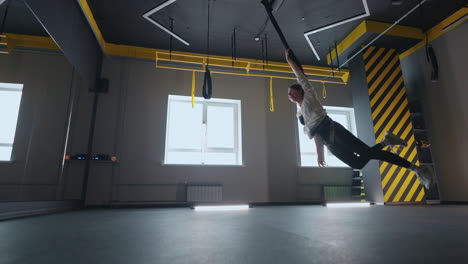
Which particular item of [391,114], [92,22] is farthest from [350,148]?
[92,22]

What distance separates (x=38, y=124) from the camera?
13.9ft

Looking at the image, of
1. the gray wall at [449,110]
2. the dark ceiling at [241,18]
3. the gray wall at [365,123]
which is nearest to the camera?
the dark ceiling at [241,18]

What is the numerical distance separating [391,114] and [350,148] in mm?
3731

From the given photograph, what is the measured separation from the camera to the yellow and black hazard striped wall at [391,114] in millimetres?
5246

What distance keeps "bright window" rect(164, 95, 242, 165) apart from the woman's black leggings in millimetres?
3745

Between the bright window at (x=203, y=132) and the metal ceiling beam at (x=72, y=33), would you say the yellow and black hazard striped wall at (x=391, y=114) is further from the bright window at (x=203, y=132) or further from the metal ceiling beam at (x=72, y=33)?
the metal ceiling beam at (x=72, y=33)

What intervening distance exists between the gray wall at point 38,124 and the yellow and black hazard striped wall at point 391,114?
6.42 meters

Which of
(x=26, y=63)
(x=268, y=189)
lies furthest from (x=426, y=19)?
(x=26, y=63)

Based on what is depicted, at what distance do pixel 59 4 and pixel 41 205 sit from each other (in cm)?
314

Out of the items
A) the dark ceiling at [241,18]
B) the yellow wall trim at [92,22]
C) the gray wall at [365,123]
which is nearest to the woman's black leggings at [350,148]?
the gray wall at [365,123]

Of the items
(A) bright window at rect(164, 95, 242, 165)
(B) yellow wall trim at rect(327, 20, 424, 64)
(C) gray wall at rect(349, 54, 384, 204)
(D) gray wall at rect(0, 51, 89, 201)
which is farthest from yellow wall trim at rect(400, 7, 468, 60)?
(D) gray wall at rect(0, 51, 89, 201)

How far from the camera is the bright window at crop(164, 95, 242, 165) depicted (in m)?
6.09

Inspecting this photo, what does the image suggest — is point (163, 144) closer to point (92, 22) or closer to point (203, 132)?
point (203, 132)

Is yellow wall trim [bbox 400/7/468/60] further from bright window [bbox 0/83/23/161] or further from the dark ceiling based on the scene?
bright window [bbox 0/83/23/161]
